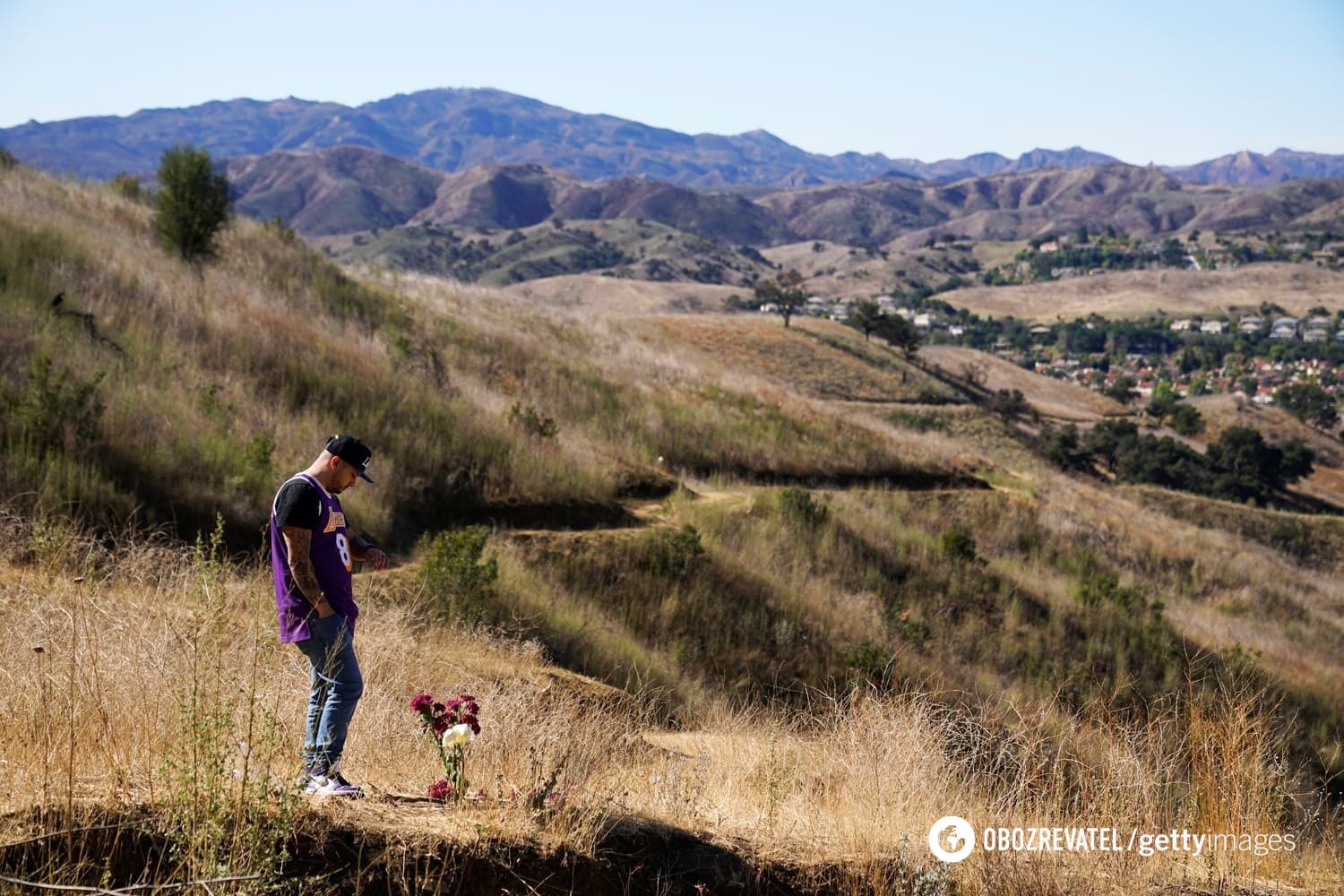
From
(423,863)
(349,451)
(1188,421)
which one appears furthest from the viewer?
(1188,421)

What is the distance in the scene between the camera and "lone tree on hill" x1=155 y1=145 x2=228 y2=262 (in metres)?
16.8

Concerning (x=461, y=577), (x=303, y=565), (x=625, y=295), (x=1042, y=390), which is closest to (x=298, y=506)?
(x=303, y=565)

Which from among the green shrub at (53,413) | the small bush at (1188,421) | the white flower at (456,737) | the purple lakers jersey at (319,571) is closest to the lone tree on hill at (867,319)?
the small bush at (1188,421)

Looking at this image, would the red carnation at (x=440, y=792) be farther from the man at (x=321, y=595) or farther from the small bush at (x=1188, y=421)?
the small bush at (x=1188, y=421)

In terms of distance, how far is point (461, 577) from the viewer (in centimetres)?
877

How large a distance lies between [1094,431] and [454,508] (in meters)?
41.9

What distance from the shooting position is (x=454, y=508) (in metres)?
11.7

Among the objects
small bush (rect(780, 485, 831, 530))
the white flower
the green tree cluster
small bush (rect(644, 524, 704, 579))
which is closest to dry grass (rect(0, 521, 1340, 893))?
the white flower

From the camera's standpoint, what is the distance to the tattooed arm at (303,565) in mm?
4410

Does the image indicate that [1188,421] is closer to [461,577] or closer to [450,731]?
[461,577]

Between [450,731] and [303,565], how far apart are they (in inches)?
43.0

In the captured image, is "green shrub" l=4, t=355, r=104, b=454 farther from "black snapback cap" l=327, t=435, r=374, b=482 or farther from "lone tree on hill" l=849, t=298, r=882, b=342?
"lone tree on hill" l=849, t=298, r=882, b=342

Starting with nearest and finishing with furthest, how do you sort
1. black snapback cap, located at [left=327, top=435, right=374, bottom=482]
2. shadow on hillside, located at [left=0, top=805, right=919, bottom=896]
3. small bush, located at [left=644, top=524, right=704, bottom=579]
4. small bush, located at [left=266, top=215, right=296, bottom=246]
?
shadow on hillside, located at [left=0, top=805, right=919, bottom=896]
black snapback cap, located at [left=327, top=435, right=374, bottom=482]
small bush, located at [left=644, top=524, right=704, bottom=579]
small bush, located at [left=266, top=215, right=296, bottom=246]

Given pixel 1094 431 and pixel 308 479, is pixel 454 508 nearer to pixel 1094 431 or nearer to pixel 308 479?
pixel 308 479
